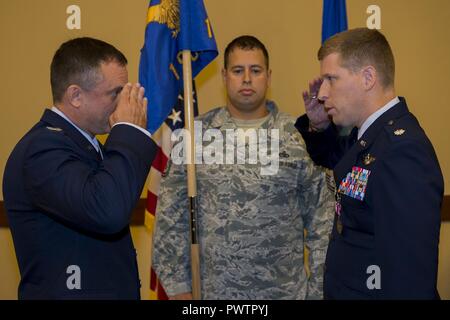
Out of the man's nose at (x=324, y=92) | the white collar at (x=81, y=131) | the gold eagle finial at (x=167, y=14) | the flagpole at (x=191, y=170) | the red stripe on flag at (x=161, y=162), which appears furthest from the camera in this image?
the red stripe on flag at (x=161, y=162)

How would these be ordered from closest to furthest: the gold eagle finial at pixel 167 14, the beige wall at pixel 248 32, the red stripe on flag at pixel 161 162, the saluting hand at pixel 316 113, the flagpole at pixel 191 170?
the saluting hand at pixel 316 113 < the flagpole at pixel 191 170 < the gold eagle finial at pixel 167 14 < the red stripe on flag at pixel 161 162 < the beige wall at pixel 248 32

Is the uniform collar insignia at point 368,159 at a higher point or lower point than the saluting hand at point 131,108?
lower

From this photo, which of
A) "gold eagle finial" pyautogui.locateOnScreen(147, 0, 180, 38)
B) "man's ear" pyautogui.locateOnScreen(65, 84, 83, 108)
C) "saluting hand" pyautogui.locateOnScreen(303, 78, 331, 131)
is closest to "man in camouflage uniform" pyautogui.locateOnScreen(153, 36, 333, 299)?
"gold eagle finial" pyautogui.locateOnScreen(147, 0, 180, 38)

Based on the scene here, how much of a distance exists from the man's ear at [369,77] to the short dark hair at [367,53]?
0.05 feet

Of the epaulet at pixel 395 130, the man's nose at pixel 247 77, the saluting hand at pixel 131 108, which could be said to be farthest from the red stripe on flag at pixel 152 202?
the epaulet at pixel 395 130

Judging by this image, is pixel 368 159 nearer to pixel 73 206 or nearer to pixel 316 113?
pixel 316 113

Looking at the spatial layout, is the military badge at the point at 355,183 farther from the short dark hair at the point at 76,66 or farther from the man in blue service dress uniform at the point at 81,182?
the short dark hair at the point at 76,66

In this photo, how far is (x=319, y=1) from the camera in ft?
12.6

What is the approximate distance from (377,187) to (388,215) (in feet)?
0.33

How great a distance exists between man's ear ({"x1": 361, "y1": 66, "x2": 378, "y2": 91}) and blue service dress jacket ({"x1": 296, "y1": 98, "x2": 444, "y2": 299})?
12 centimetres

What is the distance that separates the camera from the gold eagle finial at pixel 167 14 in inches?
114

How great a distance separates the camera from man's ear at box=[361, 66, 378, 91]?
192 centimetres

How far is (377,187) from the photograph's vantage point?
5.55 ft

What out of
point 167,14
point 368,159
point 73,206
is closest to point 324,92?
point 368,159
